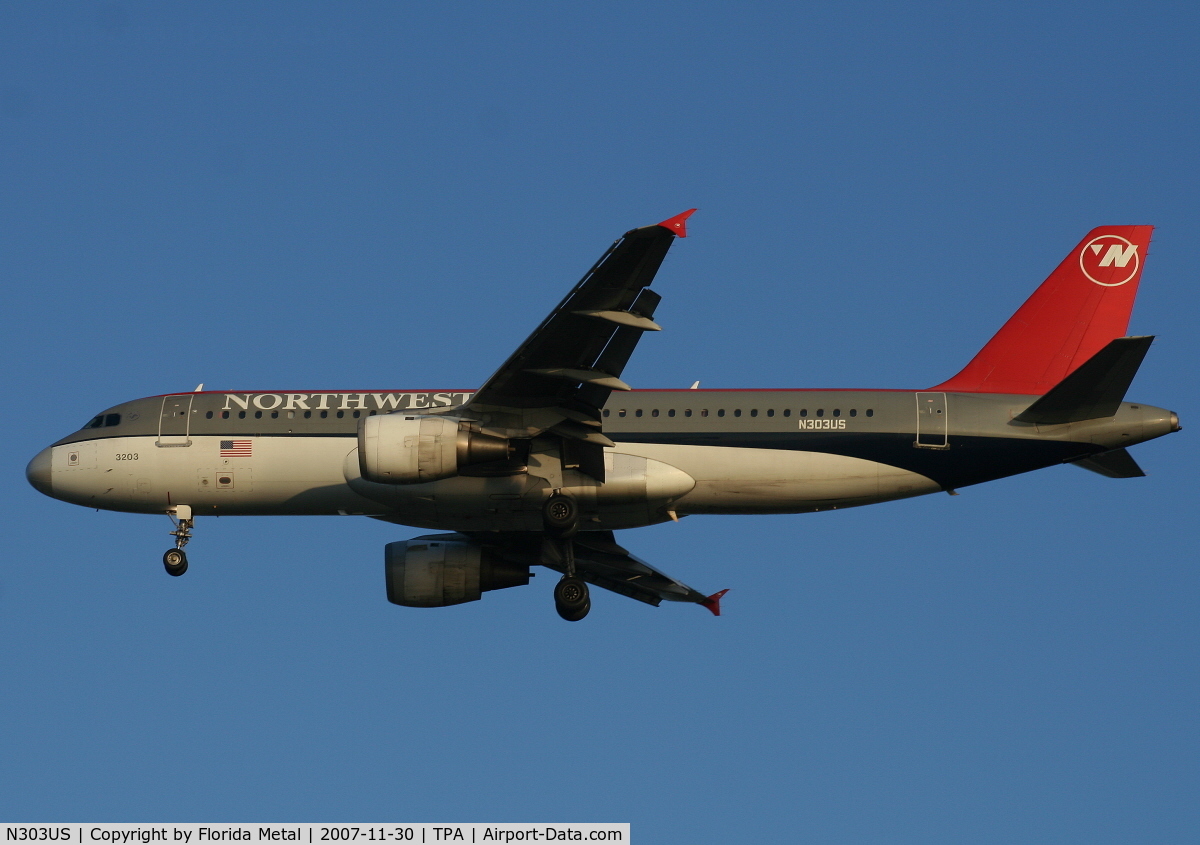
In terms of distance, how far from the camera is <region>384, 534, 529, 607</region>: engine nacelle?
39875 millimetres

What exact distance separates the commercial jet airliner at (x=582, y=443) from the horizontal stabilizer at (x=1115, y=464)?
0.04 metres

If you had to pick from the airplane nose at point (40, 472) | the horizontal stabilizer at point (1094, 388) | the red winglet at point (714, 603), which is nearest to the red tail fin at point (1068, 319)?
the horizontal stabilizer at point (1094, 388)

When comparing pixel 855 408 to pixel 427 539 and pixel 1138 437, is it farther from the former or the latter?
pixel 427 539

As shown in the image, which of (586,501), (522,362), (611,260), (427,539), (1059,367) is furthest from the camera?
(427,539)

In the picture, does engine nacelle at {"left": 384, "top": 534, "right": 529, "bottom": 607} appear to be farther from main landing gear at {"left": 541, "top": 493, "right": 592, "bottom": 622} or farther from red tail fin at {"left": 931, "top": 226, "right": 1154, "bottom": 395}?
red tail fin at {"left": 931, "top": 226, "right": 1154, "bottom": 395}

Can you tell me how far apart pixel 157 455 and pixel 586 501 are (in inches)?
421

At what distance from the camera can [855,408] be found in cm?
3678

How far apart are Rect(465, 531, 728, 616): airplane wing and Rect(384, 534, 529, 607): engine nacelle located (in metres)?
0.33

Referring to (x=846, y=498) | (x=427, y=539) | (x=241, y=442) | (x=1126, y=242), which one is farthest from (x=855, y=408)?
(x=241, y=442)

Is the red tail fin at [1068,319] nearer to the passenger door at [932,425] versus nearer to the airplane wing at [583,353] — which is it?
the passenger door at [932,425]

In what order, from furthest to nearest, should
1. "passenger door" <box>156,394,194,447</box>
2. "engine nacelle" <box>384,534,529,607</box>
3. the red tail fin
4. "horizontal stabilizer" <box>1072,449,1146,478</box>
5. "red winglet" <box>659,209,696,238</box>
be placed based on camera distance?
"engine nacelle" <box>384,534,529,607</box>, "passenger door" <box>156,394,194,447</box>, the red tail fin, "horizontal stabilizer" <box>1072,449,1146,478</box>, "red winglet" <box>659,209,696,238</box>

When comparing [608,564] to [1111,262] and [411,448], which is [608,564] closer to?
[411,448]

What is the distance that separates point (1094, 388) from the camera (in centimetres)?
3466

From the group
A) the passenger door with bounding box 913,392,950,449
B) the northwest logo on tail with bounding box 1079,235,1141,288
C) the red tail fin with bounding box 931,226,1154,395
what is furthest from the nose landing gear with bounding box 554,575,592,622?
the northwest logo on tail with bounding box 1079,235,1141,288
